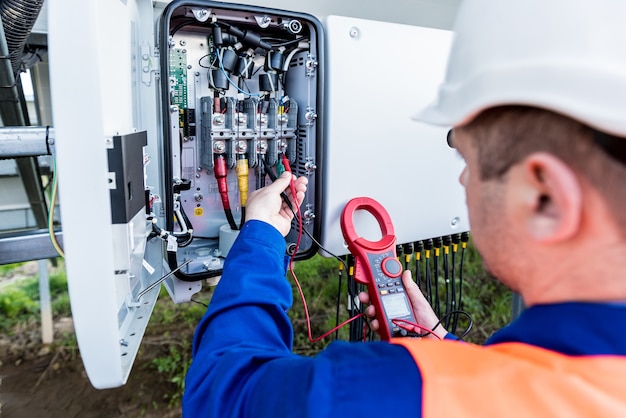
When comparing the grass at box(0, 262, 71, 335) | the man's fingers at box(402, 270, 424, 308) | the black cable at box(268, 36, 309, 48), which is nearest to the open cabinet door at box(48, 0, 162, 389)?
the black cable at box(268, 36, 309, 48)

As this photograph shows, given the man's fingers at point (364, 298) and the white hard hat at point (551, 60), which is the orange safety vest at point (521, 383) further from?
the man's fingers at point (364, 298)

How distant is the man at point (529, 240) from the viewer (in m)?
0.43

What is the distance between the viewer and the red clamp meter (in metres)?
1.15

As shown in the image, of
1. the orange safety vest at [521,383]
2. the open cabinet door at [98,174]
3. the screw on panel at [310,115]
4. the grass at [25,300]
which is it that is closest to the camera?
the orange safety vest at [521,383]

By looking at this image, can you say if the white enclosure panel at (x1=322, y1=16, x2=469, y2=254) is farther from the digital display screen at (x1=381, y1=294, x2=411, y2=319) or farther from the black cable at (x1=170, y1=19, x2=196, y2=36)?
the black cable at (x1=170, y1=19, x2=196, y2=36)

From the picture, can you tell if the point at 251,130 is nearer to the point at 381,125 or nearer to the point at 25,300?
the point at 381,125

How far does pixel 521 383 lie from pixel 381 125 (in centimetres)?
92

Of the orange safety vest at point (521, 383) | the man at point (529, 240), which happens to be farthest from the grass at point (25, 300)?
the orange safety vest at point (521, 383)

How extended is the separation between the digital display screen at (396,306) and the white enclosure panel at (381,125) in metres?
0.22

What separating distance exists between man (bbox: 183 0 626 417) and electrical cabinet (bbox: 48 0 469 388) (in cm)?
49

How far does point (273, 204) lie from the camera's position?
3.27 ft

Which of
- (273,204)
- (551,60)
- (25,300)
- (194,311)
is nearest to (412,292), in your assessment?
(273,204)

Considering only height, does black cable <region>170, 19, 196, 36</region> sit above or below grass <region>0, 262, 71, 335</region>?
above

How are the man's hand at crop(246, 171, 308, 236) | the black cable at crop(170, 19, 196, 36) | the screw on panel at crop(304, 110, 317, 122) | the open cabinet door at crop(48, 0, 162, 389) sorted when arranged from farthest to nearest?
the screw on panel at crop(304, 110, 317, 122)
the black cable at crop(170, 19, 196, 36)
the man's hand at crop(246, 171, 308, 236)
the open cabinet door at crop(48, 0, 162, 389)
